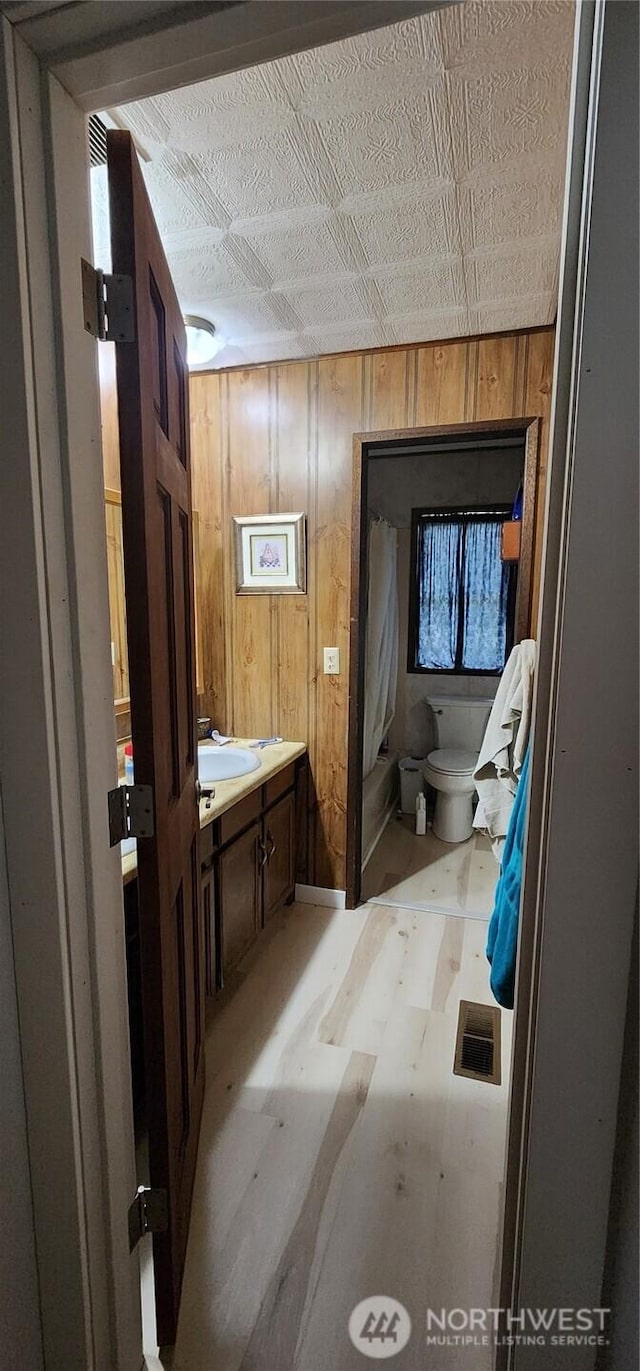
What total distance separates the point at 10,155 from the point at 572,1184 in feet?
4.81

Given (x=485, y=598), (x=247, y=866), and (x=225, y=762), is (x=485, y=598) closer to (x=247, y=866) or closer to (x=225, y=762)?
(x=225, y=762)

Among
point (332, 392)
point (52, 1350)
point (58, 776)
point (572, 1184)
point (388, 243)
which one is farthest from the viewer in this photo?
point (332, 392)

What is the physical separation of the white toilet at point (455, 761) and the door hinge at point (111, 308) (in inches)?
118

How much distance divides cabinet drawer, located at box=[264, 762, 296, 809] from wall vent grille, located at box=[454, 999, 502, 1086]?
1.07 metres

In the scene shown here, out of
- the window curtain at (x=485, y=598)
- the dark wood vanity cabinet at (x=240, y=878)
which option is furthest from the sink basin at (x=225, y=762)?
the window curtain at (x=485, y=598)

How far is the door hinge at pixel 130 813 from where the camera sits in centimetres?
90

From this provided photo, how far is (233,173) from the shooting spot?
137 cm

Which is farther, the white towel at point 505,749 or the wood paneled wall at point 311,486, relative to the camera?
the wood paneled wall at point 311,486

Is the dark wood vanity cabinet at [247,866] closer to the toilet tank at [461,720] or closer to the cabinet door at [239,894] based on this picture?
the cabinet door at [239,894]

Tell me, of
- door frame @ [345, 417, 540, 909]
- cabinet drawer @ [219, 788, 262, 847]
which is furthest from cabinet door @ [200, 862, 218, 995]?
door frame @ [345, 417, 540, 909]

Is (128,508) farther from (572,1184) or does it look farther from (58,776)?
(572,1184)

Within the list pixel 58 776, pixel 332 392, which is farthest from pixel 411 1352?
pixel 332 392

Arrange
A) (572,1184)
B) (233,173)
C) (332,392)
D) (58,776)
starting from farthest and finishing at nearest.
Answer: (332,392) < (233,173) < (58,776) < (572,1184)

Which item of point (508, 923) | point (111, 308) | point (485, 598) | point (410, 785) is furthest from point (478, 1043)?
point (485, 598)
